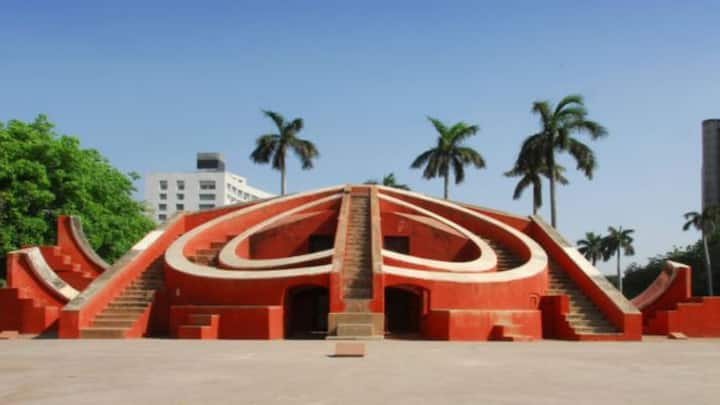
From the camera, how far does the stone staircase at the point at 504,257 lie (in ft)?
62.4

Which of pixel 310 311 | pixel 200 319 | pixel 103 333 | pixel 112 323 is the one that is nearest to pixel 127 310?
pixel 112 323

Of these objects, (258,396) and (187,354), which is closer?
(258,396)

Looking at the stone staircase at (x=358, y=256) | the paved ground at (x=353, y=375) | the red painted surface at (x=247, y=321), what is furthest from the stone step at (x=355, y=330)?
the paved ground at (x=353, y=375)

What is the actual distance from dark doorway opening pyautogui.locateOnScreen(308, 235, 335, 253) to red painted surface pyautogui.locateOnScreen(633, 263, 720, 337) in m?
8.49

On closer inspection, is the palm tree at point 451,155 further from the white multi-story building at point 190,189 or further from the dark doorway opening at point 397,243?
the white multi-story building at point 190,189

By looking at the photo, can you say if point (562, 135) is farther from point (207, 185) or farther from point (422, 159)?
point (207, 185)

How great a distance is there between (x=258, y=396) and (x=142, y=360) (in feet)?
12.2

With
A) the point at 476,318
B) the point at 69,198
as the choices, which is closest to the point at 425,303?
the point at 476,318

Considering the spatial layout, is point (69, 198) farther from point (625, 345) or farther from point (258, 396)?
point (258, 396)

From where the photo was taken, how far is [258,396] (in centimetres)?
648

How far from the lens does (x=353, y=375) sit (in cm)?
796

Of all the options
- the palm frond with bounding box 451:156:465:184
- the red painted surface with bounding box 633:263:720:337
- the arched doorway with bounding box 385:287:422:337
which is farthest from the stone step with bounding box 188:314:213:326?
the palm frond with bounding box 451:156:465:184

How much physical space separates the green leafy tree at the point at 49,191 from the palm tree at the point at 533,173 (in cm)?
1654

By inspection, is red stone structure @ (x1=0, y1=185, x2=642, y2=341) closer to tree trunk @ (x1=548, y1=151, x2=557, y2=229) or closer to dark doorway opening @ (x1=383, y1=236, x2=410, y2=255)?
dark doorway opening @ (x1=383, y1=236, x2=410, y2=255)
